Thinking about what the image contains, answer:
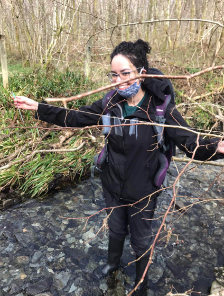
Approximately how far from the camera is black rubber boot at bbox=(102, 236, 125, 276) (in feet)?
6.79

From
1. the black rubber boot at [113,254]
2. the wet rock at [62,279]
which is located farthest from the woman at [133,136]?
the wet rock at [62,279]

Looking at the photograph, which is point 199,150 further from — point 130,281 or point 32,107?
point 130,281

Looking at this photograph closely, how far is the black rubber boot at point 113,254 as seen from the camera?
2070mm

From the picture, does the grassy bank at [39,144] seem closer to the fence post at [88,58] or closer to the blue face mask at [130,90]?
the fence post at [88,58]

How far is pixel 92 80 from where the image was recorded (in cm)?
631

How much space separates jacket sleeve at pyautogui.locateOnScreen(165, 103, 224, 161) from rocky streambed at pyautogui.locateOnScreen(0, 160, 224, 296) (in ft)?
1.32

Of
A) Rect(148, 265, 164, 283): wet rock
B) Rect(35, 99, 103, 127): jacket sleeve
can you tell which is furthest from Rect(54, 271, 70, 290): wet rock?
Rect(35, 99, 103, 127): jacket sleeve

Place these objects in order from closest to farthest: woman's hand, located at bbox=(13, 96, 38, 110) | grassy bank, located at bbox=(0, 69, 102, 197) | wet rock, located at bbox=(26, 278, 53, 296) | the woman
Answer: the woman, woman's hand, located at bbox=(13, 96, 38, 110), wet rock, located at bbox=(26, 278, 53, 296), grassy bank, located at bbox=(0, 69, 102, 197)

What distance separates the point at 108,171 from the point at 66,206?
6.73 feet

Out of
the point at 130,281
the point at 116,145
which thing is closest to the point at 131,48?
the point at 116,145

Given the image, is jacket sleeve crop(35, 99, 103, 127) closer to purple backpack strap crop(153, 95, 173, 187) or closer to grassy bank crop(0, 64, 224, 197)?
purple backpack strap crop(153, 95, 173, 187)

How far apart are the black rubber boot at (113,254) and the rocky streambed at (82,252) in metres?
0.12

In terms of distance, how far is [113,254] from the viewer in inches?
86.2

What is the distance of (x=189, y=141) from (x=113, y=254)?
1.45 metres
